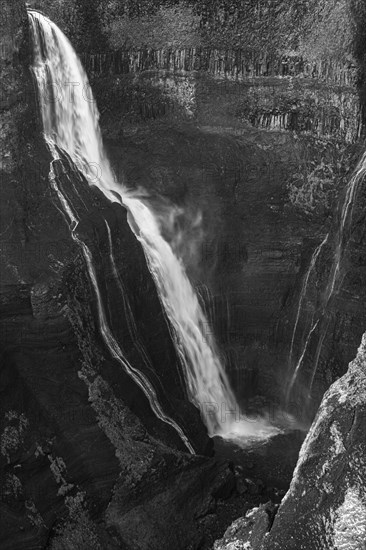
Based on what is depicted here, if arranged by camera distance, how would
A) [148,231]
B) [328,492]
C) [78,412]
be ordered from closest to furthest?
[328,492] < [78,412] < [148,231]

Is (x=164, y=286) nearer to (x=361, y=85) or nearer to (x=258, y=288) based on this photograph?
(x=258, y=288)

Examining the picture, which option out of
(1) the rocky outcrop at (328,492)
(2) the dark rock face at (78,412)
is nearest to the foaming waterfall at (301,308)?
(2) the dark rock face at (78,412)

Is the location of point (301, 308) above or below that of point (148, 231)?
below

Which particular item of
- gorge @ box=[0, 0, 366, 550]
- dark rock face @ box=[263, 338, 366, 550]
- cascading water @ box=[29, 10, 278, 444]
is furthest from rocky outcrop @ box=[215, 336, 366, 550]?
→ cascading water @ box=[29, 10, 278, 444]

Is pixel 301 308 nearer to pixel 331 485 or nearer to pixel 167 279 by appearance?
pixel 167 279

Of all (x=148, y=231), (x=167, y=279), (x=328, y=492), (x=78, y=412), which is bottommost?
(x=78, y=412)

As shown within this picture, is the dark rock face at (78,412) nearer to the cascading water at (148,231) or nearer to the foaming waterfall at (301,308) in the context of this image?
the cascading water at (148,231)

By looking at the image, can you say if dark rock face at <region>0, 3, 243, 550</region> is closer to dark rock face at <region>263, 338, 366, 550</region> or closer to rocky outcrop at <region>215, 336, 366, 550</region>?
rocky outcrop at <region>215, 336, 366, 550</region>

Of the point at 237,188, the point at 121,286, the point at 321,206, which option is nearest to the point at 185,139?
the point at 237,188

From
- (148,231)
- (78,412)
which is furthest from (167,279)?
(78,412)
